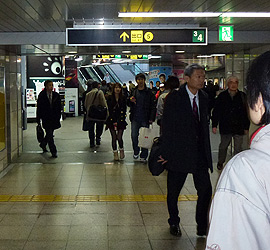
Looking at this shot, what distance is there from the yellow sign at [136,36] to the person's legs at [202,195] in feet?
11.3

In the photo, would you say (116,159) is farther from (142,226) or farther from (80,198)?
(142,226)

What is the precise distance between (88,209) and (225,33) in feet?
13.2

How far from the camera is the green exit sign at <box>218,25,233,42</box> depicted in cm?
764

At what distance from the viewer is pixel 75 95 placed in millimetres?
20594

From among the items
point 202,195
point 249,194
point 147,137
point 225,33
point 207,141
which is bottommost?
point 202,195

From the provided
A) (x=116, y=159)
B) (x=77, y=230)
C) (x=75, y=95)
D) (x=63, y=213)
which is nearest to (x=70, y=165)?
(x=116, y=159)

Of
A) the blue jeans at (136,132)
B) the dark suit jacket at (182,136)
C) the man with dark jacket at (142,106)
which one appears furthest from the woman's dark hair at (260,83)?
the blue jeans at (136,132)

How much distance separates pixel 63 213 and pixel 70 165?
10.9 feet

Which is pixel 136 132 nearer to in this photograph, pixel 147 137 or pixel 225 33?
pixel 147 137

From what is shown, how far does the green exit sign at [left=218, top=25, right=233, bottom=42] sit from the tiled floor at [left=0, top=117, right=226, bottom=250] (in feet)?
7.59

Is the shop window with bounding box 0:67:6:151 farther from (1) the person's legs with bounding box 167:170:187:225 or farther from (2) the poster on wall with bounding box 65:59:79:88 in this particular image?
(2) the poster on wall with bounding box 65:59:79:88

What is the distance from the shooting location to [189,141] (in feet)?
13.7

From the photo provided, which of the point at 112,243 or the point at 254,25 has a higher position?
the point at 254,25

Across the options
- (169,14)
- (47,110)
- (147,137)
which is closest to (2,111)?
(47,110)
